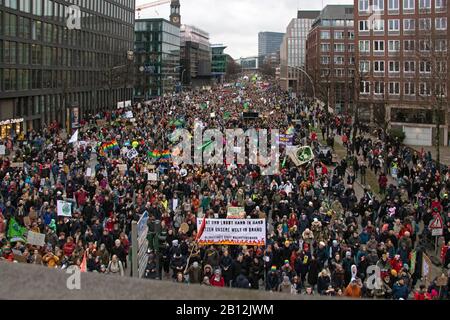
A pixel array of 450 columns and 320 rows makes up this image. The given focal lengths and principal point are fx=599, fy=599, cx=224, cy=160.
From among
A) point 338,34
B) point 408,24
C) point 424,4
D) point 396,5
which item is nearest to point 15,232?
point 424,4

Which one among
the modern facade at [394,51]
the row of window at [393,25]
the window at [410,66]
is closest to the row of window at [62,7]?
the modern facade at [394,51]

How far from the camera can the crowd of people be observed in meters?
15.4

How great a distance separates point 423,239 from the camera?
19.7 m

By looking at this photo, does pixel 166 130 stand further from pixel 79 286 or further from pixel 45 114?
pixel 79 286

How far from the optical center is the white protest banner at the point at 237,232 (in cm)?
1672

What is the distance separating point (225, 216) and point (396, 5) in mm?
62894

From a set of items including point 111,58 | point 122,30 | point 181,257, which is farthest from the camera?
point 122,30

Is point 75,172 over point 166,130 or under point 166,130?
under

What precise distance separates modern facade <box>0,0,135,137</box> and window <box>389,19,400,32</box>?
3692cm

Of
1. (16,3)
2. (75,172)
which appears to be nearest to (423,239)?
(75,172)

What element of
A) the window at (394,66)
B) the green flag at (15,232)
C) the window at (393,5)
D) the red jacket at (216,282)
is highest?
the window at (393,5)

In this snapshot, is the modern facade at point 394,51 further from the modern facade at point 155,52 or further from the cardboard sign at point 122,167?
the modern facade at point 155,52

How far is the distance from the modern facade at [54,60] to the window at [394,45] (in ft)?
121

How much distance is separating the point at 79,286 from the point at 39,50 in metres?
67.0
